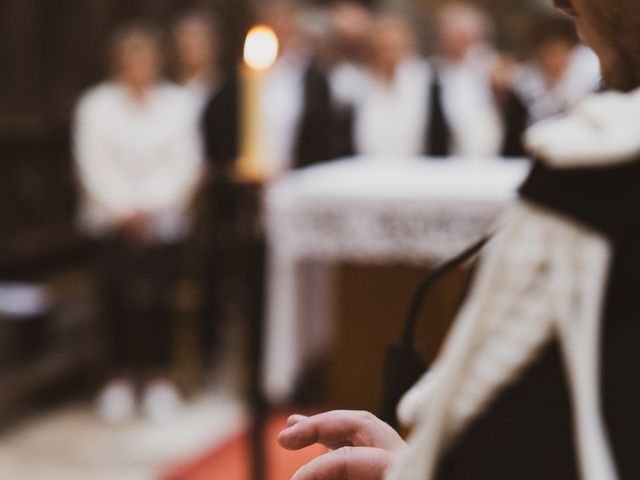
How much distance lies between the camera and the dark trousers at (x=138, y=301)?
205 inches

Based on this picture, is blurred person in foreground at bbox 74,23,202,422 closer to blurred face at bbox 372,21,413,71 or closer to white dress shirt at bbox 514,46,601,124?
blurred face at bbox 372,21,413,71

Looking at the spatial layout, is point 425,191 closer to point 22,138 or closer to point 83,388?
point 83,388

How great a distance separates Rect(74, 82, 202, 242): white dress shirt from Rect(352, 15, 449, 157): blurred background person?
3.31ft

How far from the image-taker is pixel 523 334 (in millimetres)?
598

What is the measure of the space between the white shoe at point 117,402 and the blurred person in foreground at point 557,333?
15.0 ft

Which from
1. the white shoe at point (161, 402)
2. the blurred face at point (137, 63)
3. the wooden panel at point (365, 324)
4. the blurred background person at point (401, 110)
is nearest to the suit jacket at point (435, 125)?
the blurred background person at point (401, 110)

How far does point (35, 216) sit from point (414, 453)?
238 inches

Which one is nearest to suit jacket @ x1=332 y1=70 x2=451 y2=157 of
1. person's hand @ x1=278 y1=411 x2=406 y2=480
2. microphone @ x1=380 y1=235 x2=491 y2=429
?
microphone @ x1=380 y1=235 x2=491 y2=429

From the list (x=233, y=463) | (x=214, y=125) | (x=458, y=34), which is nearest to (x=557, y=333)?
(x=233, y=463)

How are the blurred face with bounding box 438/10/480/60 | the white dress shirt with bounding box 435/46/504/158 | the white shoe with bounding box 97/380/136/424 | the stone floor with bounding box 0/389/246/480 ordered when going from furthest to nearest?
the blurred face with bounding box 438/10/480/60 → the white dress shirt with bounding box 435/46/504/158 → the white shoe with bounding box 97/380/136/424 → the stone floor with bounding box 0/389/246/480

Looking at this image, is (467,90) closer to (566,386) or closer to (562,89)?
(562,89)

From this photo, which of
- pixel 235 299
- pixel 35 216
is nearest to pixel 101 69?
pixel 35 216

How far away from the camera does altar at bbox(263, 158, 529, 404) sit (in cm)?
402

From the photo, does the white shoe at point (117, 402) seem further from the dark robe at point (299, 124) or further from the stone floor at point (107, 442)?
the dark robe at point (299, 124)
